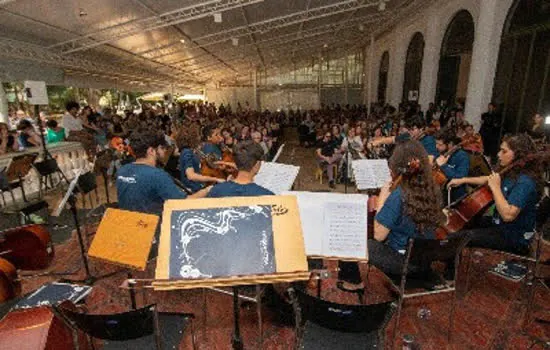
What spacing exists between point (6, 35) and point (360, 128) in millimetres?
8067

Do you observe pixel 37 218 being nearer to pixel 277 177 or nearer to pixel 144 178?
pixel 144 178

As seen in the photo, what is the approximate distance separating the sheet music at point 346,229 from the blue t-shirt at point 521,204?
153 cm

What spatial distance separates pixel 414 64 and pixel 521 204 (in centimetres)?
1299

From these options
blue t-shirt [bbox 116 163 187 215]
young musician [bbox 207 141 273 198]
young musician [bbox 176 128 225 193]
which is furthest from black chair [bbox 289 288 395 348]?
young musician [bbox 176 128 225 193]

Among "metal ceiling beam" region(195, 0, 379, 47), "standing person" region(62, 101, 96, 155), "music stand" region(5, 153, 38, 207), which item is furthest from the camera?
"metal ceiling beam" region(195, 0, 379, 47)

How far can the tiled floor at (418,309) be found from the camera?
286 cm

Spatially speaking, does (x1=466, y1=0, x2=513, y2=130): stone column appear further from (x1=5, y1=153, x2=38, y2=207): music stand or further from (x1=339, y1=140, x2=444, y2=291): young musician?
(x1=5, y1=153, x2=38, y2=207): music stand

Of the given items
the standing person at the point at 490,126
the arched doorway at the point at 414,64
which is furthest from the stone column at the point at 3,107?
the arched doorway at the point at 414,64

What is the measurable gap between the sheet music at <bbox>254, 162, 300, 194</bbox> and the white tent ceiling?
5299 mm

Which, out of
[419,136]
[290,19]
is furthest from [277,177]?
[290,19]

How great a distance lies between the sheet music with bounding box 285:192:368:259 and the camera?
2398mm

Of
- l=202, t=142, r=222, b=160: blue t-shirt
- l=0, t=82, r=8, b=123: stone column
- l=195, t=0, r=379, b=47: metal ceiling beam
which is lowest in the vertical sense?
l=202, t=142, r=222, b=160: blue t-shirt

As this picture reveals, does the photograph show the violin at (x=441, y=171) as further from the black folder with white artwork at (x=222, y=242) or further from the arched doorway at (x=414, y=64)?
the arched doorway at (x=414, y=64)

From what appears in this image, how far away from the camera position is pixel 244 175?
2.61 m
